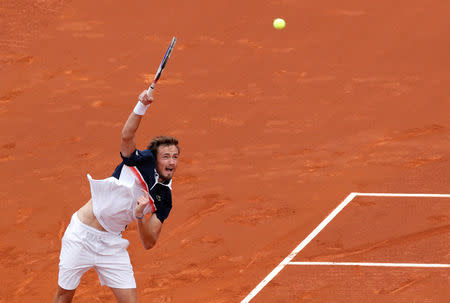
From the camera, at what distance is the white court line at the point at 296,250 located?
782 cm

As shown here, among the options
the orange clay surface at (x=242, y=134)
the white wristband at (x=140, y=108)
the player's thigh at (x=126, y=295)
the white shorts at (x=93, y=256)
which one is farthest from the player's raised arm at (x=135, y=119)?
the orange clay surface at (x=242, y=134)

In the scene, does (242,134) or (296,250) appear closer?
(296,250)

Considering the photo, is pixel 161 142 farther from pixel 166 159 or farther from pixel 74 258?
pixel 74 258

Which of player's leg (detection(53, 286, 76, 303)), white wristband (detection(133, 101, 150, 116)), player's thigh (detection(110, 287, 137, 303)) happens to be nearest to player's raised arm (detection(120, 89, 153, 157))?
white wristband (detection(133, 101, 150, 116))

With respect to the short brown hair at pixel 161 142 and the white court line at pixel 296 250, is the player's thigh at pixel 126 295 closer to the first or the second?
the short brown hair at pixel 161 142

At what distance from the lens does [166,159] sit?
225 inches

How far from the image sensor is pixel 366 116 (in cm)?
1095

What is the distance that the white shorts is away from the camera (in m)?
5.91

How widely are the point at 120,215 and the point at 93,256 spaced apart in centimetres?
38

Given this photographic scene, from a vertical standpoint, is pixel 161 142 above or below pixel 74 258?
above

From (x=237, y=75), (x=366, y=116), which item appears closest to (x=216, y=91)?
(x=237, y=75)

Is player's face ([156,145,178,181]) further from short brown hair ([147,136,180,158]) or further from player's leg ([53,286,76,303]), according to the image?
player's leg ([53,286,76,303])

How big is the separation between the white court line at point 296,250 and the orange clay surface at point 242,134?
0.07 meters

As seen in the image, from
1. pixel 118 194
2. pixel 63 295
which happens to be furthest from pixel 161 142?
pixel 63 295
